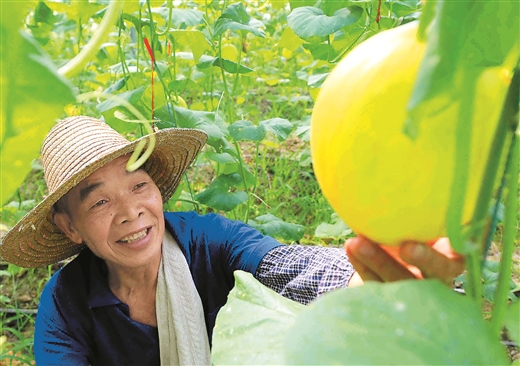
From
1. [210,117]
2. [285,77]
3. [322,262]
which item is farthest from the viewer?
[285,77]

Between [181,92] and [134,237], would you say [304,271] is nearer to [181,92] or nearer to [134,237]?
[134,237]

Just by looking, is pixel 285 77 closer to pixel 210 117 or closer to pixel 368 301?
pixel 210 117

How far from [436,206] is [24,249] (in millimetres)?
1282

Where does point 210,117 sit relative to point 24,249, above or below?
above

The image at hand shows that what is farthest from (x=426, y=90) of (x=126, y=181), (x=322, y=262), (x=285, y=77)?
(x=285, y=77)

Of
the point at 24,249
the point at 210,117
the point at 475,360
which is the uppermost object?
the point at 475,360

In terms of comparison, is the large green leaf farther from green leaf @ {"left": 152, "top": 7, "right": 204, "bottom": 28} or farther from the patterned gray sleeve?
green leaf @ {"left": 152, "top": 7, "right": 204, "bottom": 28}

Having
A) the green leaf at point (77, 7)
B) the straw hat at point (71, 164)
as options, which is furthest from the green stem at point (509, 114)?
the green leaf at point (77, 7)

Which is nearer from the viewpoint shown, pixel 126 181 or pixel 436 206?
pixel 436 206

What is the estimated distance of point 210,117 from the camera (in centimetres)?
160

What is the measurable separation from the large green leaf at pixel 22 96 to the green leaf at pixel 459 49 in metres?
0.12

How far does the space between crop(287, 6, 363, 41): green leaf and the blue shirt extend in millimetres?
489

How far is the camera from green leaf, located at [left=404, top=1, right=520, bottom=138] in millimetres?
178

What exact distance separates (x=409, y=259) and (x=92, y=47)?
183mm
